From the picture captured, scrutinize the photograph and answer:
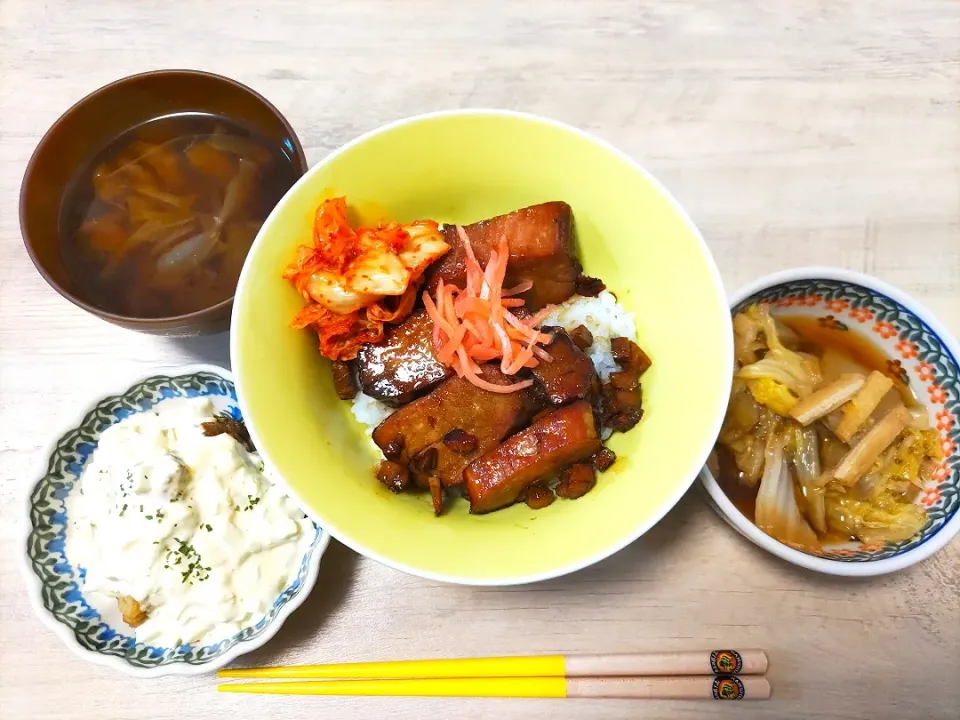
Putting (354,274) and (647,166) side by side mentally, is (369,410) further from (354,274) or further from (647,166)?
(647,166)

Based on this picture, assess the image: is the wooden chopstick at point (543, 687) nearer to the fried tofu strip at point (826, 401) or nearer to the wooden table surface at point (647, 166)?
the wooden table surface at point (647, 166)

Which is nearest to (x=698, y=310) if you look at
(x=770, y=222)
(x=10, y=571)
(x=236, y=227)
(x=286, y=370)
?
(x=770, y=222)

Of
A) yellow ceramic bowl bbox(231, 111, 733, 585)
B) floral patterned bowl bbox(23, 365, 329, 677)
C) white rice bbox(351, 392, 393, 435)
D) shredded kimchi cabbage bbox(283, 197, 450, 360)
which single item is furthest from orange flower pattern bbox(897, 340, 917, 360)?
floral patterned bowl bbox(23, 365, 329, 677)

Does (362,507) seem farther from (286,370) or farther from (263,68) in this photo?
(263,68)

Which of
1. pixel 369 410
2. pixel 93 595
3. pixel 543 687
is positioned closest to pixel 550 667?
pixel 543 687

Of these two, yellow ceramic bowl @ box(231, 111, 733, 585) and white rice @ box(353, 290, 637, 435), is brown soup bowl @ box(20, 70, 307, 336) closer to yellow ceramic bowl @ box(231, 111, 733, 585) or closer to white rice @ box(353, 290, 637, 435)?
yellow ceramic bowl @ box(231, 111, 733, 585)
